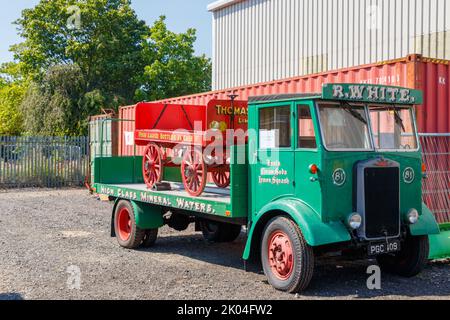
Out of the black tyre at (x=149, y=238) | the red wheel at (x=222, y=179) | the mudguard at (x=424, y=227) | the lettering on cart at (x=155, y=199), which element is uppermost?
the red wheel at (x=222, y=179)

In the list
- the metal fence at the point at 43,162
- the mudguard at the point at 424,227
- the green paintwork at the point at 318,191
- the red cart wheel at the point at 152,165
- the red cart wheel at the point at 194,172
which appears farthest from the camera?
the metal fence at the point at 43,162

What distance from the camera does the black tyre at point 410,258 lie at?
21.9 ft

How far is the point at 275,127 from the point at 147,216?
10.2 ft

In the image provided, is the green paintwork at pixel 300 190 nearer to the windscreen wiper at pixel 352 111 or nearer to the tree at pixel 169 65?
the windscreen wiper at pixel 352 111

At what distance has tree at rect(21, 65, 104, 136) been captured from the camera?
99.9 ft

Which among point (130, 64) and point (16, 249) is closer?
point (16, 249)

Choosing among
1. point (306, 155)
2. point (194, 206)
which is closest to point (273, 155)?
point (306, 155)

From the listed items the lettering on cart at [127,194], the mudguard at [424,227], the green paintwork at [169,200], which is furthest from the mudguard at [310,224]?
the lettering on cart at [127,194]

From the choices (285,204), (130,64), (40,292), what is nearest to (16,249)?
(40,292)

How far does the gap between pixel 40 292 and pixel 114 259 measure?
1911mm

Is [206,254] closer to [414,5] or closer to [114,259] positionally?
[114,259]

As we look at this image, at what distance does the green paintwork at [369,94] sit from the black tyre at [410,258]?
Result: 1.71m

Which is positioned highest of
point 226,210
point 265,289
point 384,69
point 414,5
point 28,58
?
point 28,58

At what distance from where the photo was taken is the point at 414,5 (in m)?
13.5
